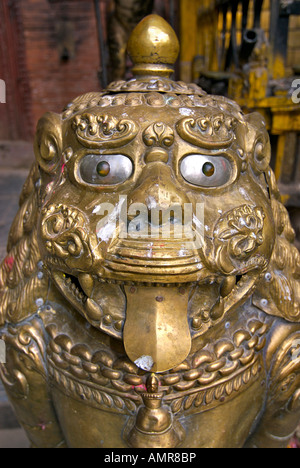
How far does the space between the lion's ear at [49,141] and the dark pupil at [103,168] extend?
0.43 feet

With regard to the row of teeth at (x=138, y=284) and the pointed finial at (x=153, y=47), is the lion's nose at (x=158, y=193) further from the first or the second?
the pointed finial at (x=153, y=47)

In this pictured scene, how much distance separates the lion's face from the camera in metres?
0.73

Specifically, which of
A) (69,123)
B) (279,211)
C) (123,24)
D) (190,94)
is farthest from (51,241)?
(123,24)

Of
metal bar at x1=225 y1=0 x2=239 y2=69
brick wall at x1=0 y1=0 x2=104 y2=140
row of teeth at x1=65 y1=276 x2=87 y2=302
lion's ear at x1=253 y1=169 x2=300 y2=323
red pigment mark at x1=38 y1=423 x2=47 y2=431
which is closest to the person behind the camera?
row of teeth at x1=65 y1=276 x2=87 y2=302

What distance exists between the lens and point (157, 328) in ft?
2.55

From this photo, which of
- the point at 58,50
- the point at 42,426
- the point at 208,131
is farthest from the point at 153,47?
the point at 58,50

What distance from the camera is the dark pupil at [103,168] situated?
0.80 metres

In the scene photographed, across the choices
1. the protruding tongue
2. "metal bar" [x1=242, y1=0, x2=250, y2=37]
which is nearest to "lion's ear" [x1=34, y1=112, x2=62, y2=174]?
the protruding tongue

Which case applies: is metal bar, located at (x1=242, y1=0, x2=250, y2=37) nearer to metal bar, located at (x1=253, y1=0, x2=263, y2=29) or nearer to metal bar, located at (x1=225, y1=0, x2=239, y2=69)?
metal bar, located at (x1=225, y1=0, x2=239, y2=69)

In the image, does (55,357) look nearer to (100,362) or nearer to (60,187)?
(100,362)

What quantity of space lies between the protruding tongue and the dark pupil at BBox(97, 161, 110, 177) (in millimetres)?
237

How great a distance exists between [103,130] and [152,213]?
0.71 ft

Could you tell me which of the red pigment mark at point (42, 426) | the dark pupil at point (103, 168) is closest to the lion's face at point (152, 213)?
the dark pupil at point (103, 168)
